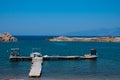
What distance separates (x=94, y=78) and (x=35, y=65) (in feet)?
37.3

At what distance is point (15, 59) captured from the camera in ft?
225

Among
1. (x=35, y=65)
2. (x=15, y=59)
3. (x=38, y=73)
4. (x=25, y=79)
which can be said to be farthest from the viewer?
(x=15, y=59)

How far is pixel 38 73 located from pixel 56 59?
88.3 feet

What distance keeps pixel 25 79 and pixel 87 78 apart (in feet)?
24.5

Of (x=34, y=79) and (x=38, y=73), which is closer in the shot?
(x=34, y=79)

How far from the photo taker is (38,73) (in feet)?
144

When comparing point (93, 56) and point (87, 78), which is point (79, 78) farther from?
point (93, 56)

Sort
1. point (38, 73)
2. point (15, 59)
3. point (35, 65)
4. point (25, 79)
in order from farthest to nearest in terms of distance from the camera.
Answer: point (15, 59) → point (35, 65) → point (38, 73) → point (25, 79)

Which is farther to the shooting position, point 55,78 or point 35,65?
point 35,65

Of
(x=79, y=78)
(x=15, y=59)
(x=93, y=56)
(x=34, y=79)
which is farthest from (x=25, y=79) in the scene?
(x=93, y=56)

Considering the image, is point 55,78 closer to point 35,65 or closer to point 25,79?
point 25,79

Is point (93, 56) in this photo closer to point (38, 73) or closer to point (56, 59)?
point (56, 59)

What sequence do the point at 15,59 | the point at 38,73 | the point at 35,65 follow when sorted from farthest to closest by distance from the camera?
the point at 15,59 → the point at 35,65 → the point at 38,73

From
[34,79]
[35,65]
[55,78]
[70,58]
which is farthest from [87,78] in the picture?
[70,58]
